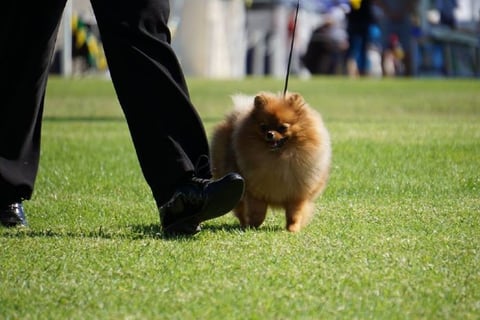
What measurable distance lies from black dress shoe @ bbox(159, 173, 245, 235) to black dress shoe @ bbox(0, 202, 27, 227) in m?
0.86

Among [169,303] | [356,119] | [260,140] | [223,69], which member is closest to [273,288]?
[169,303]

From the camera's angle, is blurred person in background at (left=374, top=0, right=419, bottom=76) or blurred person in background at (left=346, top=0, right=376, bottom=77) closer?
blurred person in background at (left=346, top=0, right=376, bottom=77)

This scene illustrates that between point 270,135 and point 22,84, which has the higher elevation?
point 22,84

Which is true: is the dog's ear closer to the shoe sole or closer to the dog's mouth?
the dog's mouth

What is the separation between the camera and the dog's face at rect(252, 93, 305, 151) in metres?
4.85

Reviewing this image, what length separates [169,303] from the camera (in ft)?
10.2

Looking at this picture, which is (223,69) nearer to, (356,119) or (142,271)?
(356,119)

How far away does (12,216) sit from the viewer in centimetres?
471

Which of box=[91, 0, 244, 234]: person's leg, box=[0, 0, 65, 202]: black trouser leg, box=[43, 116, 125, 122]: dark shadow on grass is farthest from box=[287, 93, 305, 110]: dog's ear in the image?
box=[43, 116, 125, 122]: dark shadow on grass

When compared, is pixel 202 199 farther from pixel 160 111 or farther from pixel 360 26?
pixel 360 26

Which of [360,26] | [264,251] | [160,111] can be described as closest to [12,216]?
[160,111]

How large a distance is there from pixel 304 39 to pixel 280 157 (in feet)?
95.5

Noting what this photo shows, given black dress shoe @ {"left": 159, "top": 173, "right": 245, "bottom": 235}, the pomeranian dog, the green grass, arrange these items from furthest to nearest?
the pomeranian dog, black dress shoe @ {"left": 159, "top": 173, "right": 245, "bottom": 235}, the green grass

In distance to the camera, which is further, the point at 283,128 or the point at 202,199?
the point at 283,128
